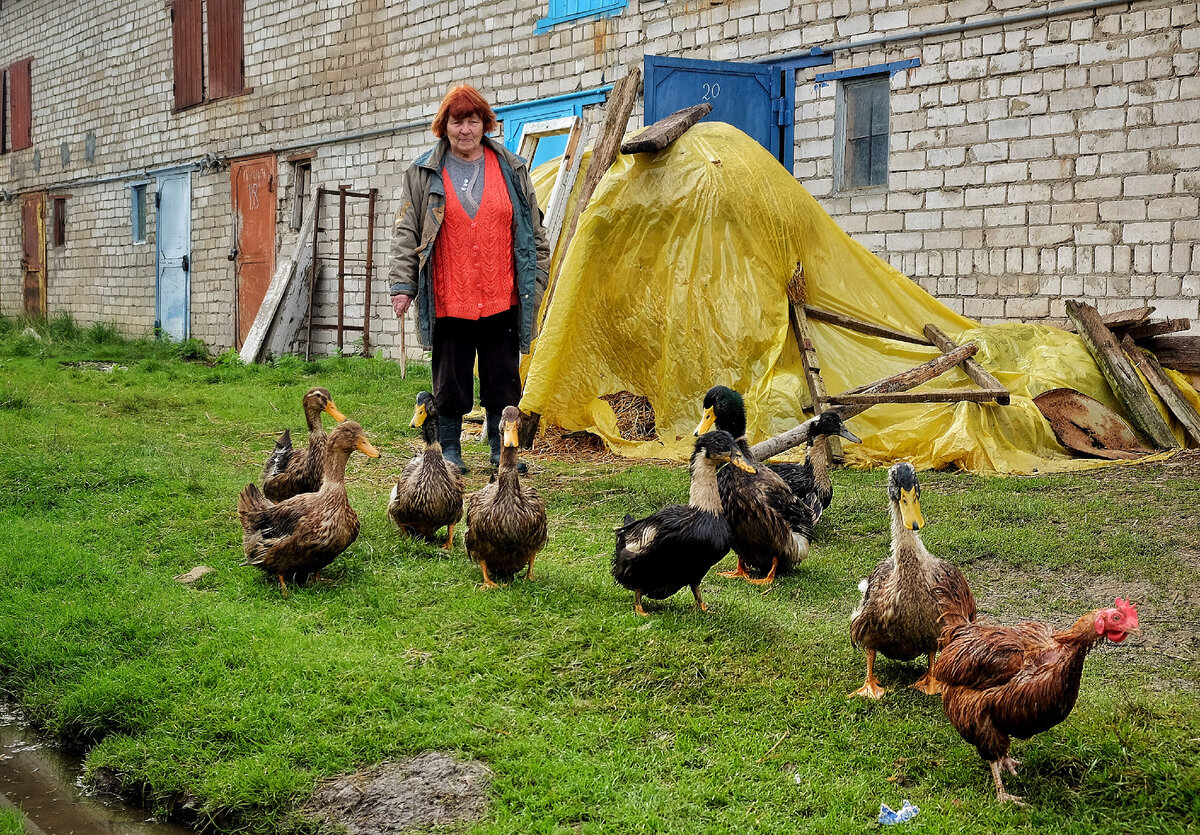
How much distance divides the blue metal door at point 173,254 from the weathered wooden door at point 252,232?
1.74 meters

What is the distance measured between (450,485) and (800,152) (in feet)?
22.4

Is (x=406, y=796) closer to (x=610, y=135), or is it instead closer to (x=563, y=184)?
(x=610, y=135)

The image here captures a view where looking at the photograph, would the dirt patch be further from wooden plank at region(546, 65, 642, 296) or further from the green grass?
wooden plank at region(546, 65, 642, 296)

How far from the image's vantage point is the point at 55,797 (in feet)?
10.5

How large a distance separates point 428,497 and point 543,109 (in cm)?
886

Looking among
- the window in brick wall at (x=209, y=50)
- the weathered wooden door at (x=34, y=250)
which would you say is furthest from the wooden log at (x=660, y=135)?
the weathered wooden door at (x=34, y=250)

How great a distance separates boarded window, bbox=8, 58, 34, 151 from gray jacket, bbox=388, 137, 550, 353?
838 inches

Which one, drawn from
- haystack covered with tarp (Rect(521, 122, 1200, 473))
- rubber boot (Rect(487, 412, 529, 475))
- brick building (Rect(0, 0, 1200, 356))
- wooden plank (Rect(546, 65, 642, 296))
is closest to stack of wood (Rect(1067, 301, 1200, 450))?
haystack covered with tarp (Rect(521, 122, 1200, 473))

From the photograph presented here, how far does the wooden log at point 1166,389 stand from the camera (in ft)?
25.4

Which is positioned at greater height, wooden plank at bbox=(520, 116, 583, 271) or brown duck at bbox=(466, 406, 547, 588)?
wooden plank at bbox=(520, 116, 583, 271)

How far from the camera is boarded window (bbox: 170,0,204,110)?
1825 cm

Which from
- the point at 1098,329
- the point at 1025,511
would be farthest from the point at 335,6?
the point at 1025,511

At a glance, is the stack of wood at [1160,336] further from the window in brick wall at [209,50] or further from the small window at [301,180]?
the window in brick wall at [209,50]

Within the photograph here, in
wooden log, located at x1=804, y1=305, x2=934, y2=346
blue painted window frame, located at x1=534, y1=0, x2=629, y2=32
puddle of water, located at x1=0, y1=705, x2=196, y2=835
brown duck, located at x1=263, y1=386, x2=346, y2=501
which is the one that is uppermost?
blue painted window frame, located at x1=534, y1=0, x2=629, y2=32
